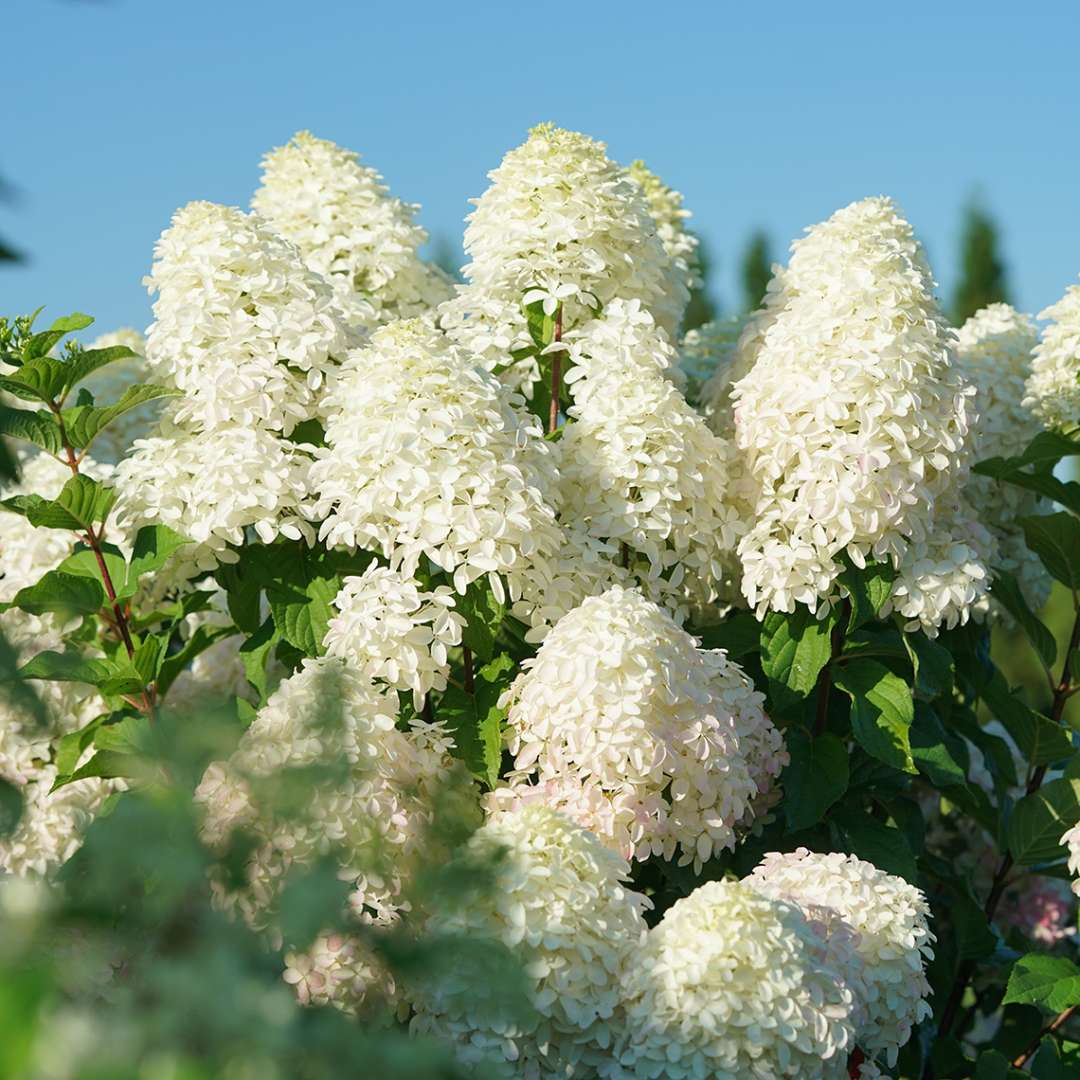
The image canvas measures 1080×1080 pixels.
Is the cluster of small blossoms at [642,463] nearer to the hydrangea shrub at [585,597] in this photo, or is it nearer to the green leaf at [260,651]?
the hydrangea shrub at [585,597]

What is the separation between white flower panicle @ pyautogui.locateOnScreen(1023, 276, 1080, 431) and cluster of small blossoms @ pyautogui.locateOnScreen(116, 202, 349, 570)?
5.43 ft

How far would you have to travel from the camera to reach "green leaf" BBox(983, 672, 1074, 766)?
10.3ft

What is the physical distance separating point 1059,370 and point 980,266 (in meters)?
18.1

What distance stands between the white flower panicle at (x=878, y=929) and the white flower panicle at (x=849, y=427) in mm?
566

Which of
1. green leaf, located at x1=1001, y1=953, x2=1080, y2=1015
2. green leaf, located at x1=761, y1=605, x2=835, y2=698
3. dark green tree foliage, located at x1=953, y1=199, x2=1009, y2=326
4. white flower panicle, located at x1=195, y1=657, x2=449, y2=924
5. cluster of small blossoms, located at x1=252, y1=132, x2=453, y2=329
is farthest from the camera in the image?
dark green tree foliage, located at x1=953, y1=199, x2=1009, y2=326

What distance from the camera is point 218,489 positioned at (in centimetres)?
259

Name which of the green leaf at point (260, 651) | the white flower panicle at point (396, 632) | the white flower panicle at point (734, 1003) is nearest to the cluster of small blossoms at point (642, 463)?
the white flower panicle at point (396, 632)

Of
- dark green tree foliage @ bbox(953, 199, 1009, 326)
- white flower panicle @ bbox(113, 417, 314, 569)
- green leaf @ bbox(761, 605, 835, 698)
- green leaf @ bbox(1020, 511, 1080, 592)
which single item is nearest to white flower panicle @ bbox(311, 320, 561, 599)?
white flower panicle @ bbox(113, 417, 314, 569)

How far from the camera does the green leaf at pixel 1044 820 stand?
2979mm

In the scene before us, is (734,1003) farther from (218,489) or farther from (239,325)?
(239,325)

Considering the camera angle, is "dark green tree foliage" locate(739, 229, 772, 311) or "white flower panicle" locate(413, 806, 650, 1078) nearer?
"white flower panicle" locate(413, 806, 650, 1078)

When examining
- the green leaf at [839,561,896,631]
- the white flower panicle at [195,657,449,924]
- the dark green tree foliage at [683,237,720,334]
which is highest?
the dark green tree foliage at [683,237,720,334]

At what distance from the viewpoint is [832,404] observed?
262 centimetres

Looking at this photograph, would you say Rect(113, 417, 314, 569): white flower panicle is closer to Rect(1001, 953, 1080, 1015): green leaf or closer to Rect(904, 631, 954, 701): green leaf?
Rect(904, 631, 954, 701): green leaf
